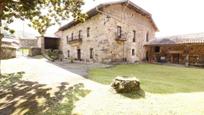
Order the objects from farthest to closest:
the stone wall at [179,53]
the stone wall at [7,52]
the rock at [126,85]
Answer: the stone wall at [7,52] → the stone wall at [179,53] → the rock at [126,85]

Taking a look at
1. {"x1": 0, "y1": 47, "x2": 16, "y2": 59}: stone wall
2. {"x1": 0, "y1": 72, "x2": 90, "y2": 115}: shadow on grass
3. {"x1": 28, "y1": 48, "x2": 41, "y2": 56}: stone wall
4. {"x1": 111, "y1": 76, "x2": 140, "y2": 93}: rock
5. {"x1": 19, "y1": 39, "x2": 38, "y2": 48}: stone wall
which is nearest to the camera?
{"x1": 0, "y1": 72, "x2": 90, "y2": 115}: shadow on grass

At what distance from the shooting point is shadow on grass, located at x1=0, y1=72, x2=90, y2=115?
903cm

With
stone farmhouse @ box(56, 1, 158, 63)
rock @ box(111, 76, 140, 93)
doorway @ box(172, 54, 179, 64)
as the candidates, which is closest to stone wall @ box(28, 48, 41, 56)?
stone farmhouse @ box(56, 1, 158, 63)

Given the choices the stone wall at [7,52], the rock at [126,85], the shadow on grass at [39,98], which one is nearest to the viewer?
the shadow on grass at [39,98]

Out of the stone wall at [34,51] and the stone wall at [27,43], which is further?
the stone wall at [27,43]

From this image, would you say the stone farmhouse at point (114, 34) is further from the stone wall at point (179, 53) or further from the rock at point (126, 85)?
the rock at point (126, 85)

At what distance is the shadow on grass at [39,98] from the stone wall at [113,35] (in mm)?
12377

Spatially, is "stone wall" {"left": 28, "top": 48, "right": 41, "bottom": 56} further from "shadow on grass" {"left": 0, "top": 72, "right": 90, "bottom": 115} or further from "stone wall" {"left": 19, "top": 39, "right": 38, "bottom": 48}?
"shadow on grass" {"left": 0, "top": 72, "right": 90, "bottom": 115}

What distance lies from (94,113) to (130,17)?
20.9m

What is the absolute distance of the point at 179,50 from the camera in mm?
26750

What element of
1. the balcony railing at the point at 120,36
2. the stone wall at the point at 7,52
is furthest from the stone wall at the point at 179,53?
the stone wall at the point at 7,52

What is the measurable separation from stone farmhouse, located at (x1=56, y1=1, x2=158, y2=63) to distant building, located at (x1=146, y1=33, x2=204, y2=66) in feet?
4.58

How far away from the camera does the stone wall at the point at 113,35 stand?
24.3 m

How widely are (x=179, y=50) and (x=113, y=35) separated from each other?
8.52 metres
